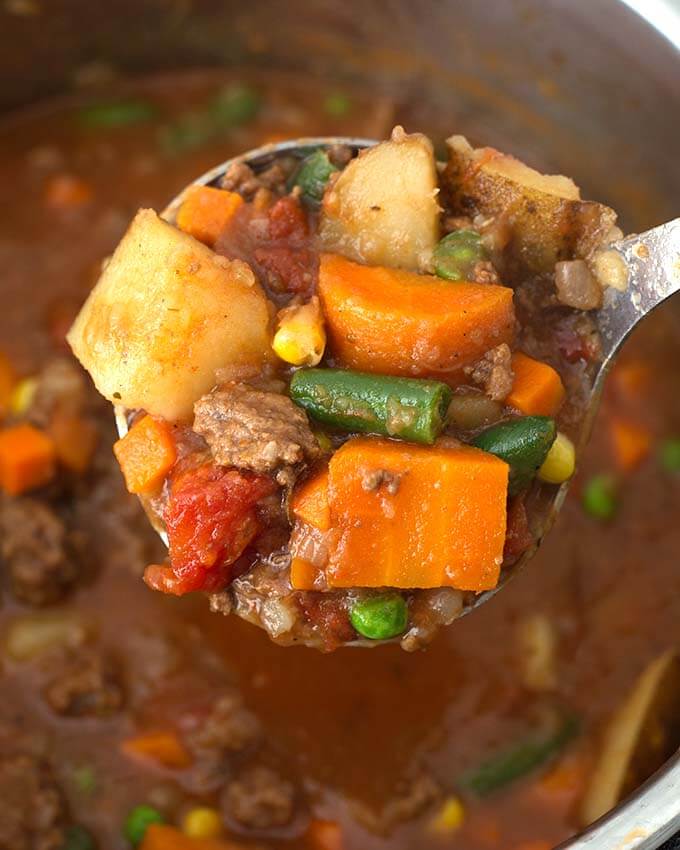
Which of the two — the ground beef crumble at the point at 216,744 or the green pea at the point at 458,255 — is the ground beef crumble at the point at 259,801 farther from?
the green pea at the point at 458,255

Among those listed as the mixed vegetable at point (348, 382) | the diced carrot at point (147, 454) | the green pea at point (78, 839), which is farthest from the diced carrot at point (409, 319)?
the green pea at point (78, 839)

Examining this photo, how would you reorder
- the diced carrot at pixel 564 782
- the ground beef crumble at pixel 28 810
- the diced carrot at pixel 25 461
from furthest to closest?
the diced carrot at pixel 25 461
the diced carrot at pixel 564 782
the ground beef crumble at pixel 28 810

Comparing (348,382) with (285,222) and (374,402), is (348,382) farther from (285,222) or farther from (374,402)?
(285,222)

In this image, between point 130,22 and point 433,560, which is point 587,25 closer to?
point 130,22

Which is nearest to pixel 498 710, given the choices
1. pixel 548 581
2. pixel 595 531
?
pixel 548 581

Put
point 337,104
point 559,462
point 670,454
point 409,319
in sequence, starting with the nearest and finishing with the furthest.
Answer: point 409,319
point 559,462
point 670,454
point 337,104

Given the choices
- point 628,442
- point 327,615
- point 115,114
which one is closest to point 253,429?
point 327,615
